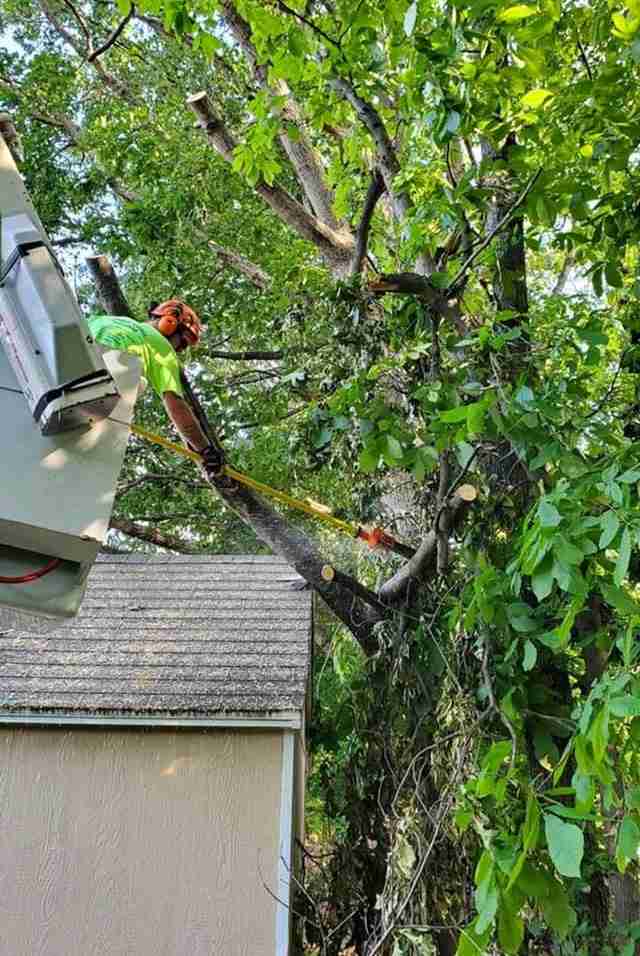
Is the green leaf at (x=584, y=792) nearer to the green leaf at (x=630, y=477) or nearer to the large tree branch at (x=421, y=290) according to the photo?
the green leaf at (x=630, y=477)

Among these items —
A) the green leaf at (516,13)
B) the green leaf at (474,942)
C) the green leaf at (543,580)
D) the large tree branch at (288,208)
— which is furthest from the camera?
the large tree branch at (288,208)

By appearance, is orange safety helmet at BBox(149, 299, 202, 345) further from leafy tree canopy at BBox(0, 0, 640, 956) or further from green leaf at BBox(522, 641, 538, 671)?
green leaf at BBox(522, 641, 538, 671)

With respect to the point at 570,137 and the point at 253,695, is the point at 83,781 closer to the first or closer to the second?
the point at 253,695

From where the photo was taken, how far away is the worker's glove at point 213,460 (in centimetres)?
395

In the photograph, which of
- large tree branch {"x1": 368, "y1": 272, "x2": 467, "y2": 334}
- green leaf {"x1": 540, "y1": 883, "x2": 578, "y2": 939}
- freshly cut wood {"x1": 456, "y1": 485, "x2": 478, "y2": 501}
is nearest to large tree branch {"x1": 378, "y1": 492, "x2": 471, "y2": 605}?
freshly cut wood {"x1": 456, "y1": 485, "x2": 478, "y2": 501}

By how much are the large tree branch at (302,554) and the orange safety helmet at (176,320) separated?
25.8 inches

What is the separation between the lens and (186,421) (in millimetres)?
3684

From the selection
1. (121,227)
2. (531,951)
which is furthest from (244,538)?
(531,951)

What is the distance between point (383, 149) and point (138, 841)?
13.2 ft

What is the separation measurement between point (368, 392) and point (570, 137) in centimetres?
134

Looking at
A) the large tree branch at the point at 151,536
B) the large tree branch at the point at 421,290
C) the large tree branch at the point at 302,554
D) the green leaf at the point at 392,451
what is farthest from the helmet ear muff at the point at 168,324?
the large tree branch at the point at 151,536

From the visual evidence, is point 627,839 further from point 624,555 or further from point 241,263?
point 241,263

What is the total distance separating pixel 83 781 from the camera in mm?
4145

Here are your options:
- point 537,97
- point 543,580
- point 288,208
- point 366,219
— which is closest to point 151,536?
point 288,208
